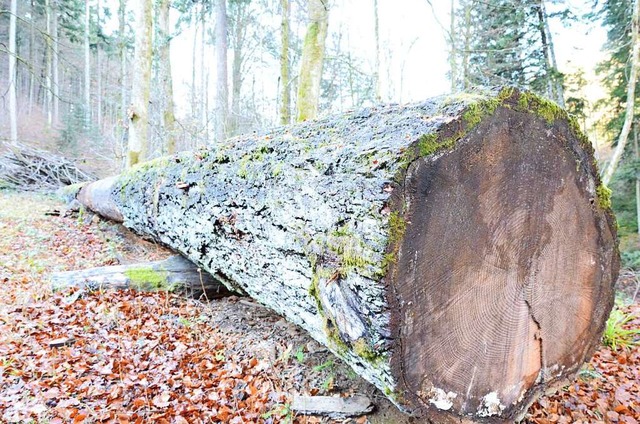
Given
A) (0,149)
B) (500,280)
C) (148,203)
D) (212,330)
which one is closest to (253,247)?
(212,330)

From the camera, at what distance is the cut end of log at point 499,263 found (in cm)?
158

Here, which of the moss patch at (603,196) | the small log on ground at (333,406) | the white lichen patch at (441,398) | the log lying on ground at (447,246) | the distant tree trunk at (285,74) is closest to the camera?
the log lying on ground at (447,246)

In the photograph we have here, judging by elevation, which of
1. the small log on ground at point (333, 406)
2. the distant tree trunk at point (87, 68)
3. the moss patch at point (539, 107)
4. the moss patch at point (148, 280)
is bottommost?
the small log on ground at point (333, 406)

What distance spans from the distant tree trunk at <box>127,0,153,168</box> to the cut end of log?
A: 7.75 metres

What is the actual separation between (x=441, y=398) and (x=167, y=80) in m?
11.4

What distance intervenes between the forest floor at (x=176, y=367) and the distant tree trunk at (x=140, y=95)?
14.4 ft

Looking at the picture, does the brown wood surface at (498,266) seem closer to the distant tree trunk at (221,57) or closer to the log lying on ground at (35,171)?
the distant tree trunk at (221,57)

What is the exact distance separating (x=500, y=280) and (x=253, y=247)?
1.52 metres

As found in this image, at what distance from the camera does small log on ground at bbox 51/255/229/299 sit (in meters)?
3.90

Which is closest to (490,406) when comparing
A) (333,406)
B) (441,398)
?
(441,398)

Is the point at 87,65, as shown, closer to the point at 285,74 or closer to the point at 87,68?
the point at 87,68

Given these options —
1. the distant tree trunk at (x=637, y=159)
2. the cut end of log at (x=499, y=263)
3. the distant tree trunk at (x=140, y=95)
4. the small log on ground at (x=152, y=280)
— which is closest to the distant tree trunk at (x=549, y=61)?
the distant tree trunk at (x=637, y=159)

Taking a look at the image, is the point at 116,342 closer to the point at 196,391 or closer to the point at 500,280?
the point at 196,391

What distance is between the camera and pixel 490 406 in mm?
1861
